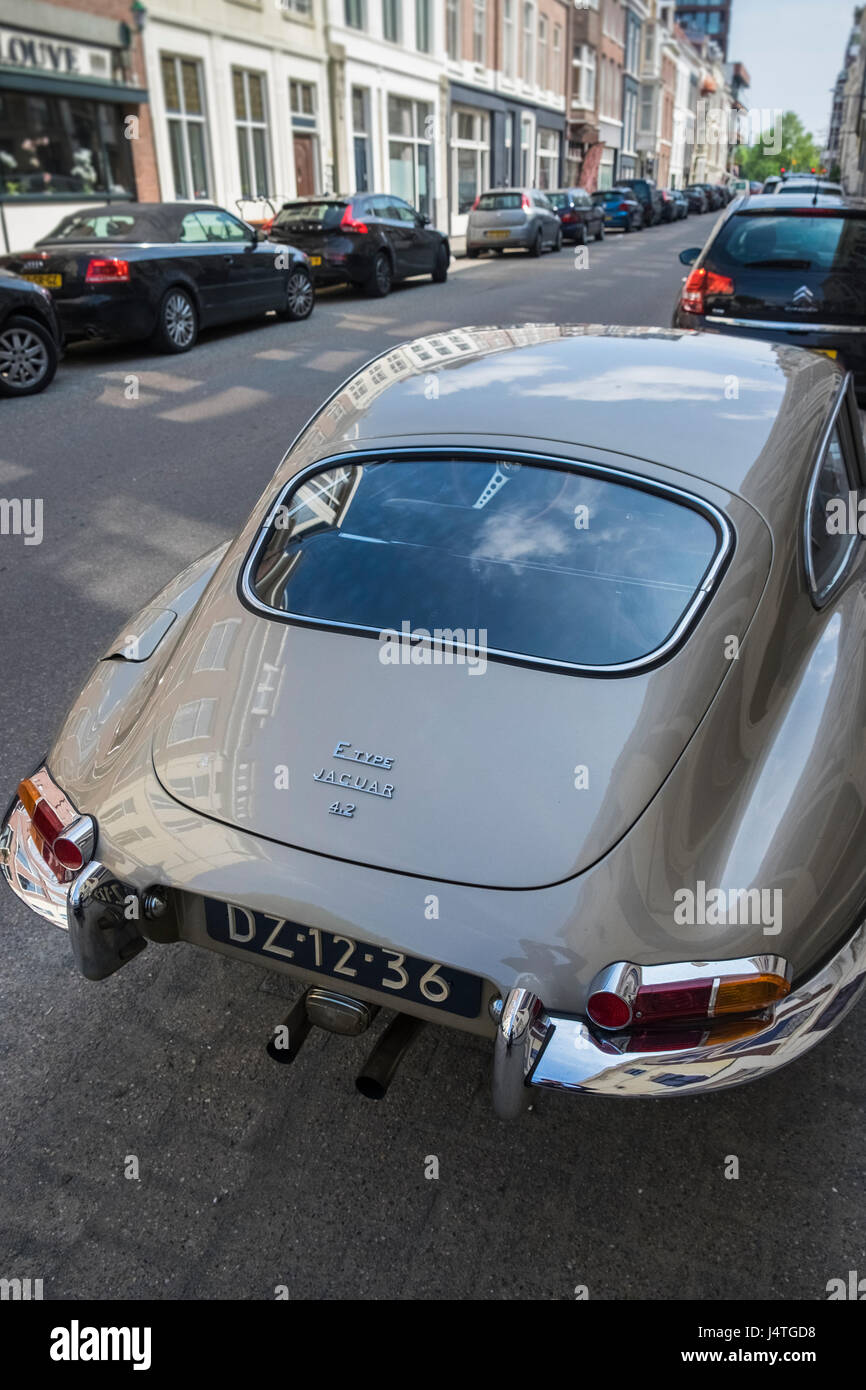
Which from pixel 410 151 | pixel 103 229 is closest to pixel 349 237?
pixel 103 229

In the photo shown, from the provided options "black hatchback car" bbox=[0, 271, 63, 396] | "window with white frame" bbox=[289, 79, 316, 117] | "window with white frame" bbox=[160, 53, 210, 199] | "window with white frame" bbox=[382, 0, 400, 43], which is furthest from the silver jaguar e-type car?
"window with white frame" bbox=[382, 0, 400, 43]

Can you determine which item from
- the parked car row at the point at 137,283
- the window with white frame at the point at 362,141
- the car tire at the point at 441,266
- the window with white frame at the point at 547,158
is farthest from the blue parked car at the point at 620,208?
the parked car row at the point at 137,283

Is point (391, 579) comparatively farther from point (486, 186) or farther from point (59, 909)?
point (486, 186)

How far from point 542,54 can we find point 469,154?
11.3m

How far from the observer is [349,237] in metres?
15.2

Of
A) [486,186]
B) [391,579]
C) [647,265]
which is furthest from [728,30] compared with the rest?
[391,579]

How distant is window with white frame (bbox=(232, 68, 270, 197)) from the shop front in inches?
137

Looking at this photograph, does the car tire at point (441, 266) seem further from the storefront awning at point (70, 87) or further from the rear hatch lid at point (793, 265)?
the rear hatch lid at point (793, 265)

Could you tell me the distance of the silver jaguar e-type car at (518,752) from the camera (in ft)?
6.22

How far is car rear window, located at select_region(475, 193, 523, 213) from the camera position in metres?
23.2

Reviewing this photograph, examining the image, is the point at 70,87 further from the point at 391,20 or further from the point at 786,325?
the point at 786,325

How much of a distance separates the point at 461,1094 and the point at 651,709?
41.8 inches

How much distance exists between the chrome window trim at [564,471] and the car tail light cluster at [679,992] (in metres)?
0.64
